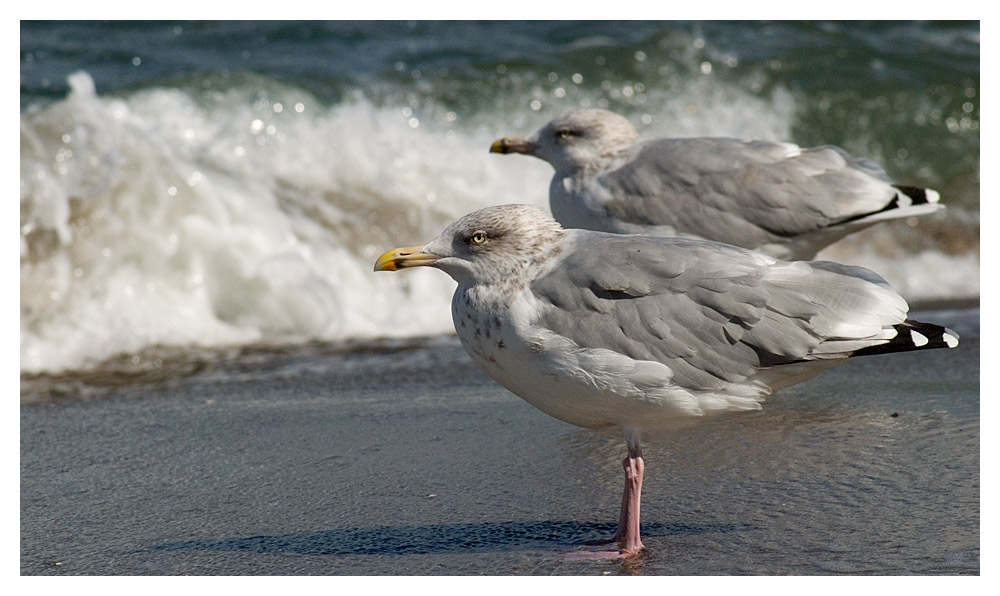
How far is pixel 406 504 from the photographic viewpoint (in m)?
4.30

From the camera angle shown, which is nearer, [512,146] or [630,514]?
[630,514]

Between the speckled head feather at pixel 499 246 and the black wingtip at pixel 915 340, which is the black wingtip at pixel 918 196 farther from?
the speckled head feather at pixel 499 246

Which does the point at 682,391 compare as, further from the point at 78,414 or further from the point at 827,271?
the point at 78,414

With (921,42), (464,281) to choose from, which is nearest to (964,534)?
(464,281)

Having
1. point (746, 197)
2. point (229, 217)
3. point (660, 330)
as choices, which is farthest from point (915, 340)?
point (229, 217)

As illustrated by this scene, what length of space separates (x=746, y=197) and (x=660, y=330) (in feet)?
7.49

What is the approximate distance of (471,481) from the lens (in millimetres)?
4547

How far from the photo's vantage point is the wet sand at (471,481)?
3.75 meters

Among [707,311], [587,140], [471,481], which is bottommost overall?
[471,481]

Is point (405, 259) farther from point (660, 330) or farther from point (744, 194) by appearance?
point (744, 194)

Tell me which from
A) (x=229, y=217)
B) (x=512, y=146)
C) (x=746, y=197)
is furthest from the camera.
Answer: (x=229, y=217)

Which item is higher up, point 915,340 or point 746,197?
point 746,197

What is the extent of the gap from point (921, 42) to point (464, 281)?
10149 mm

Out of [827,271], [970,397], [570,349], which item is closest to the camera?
[570,349]
